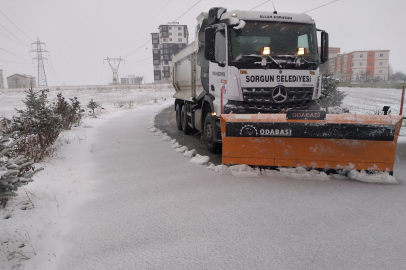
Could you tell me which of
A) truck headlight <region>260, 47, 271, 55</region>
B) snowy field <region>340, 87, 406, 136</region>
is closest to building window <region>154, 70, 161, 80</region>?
snowy field <region>340, 87, 406, 136</region>

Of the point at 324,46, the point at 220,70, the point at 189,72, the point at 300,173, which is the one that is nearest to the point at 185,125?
the point at 189,72

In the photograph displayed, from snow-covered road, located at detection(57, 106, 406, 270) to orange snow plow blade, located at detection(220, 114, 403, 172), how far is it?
41 centimetres

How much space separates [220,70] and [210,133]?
1.52 metres

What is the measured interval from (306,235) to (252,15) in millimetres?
4739

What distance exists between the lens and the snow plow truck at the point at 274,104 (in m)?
4.62

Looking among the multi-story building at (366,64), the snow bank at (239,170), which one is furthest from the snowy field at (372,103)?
the multi-story building at (366,64)

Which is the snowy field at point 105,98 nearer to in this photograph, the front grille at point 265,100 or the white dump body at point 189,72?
the white dump body at point 189,72

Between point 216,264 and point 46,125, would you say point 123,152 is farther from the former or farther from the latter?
point 216,264

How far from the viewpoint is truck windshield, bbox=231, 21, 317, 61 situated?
229 inches

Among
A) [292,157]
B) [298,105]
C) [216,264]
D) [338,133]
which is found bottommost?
[216,264]

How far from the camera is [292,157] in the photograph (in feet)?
16.1

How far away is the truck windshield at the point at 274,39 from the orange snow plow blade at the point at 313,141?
1640 mm

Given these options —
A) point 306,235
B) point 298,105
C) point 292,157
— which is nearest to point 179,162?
point 292,157

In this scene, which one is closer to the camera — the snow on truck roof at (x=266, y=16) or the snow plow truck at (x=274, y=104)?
the snow plow truck at (x=274, y=104)
